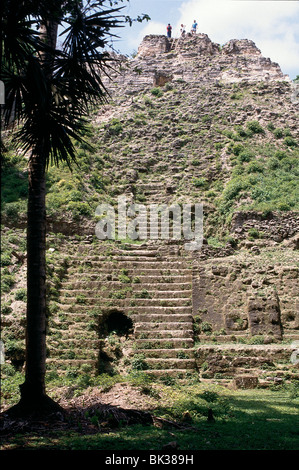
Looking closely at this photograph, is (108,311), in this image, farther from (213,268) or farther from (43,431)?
(43,431)

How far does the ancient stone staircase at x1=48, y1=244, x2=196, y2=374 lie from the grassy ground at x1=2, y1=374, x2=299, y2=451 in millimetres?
2027

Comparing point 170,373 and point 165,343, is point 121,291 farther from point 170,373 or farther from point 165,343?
point 170,373

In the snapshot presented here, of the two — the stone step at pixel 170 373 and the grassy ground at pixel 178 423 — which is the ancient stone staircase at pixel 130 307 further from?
the grassy ground at pixel 178 423

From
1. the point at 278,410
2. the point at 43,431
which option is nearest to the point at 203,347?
the point at 278,410

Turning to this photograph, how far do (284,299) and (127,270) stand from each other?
5.80 meters

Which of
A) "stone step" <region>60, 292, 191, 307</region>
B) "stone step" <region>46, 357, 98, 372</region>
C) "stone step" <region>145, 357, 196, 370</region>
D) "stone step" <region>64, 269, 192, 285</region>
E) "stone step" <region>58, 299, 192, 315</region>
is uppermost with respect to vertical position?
"stone step" <region>64, 269, 192, 285</region>

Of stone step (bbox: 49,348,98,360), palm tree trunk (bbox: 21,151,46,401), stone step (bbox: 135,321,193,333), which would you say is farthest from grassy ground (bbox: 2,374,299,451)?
stone step (bbox: 135,321,193,333)

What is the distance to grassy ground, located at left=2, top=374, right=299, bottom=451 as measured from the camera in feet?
22.1

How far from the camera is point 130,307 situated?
631 inches

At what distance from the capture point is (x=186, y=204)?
2552 centimetres

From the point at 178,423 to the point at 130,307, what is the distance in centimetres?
761

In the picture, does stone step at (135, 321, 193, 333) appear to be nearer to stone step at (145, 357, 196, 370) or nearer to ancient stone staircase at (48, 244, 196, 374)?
ancient stone staircase at (48, 244, 196, 374)

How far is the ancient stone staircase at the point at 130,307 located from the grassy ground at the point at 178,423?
2.03 metres
